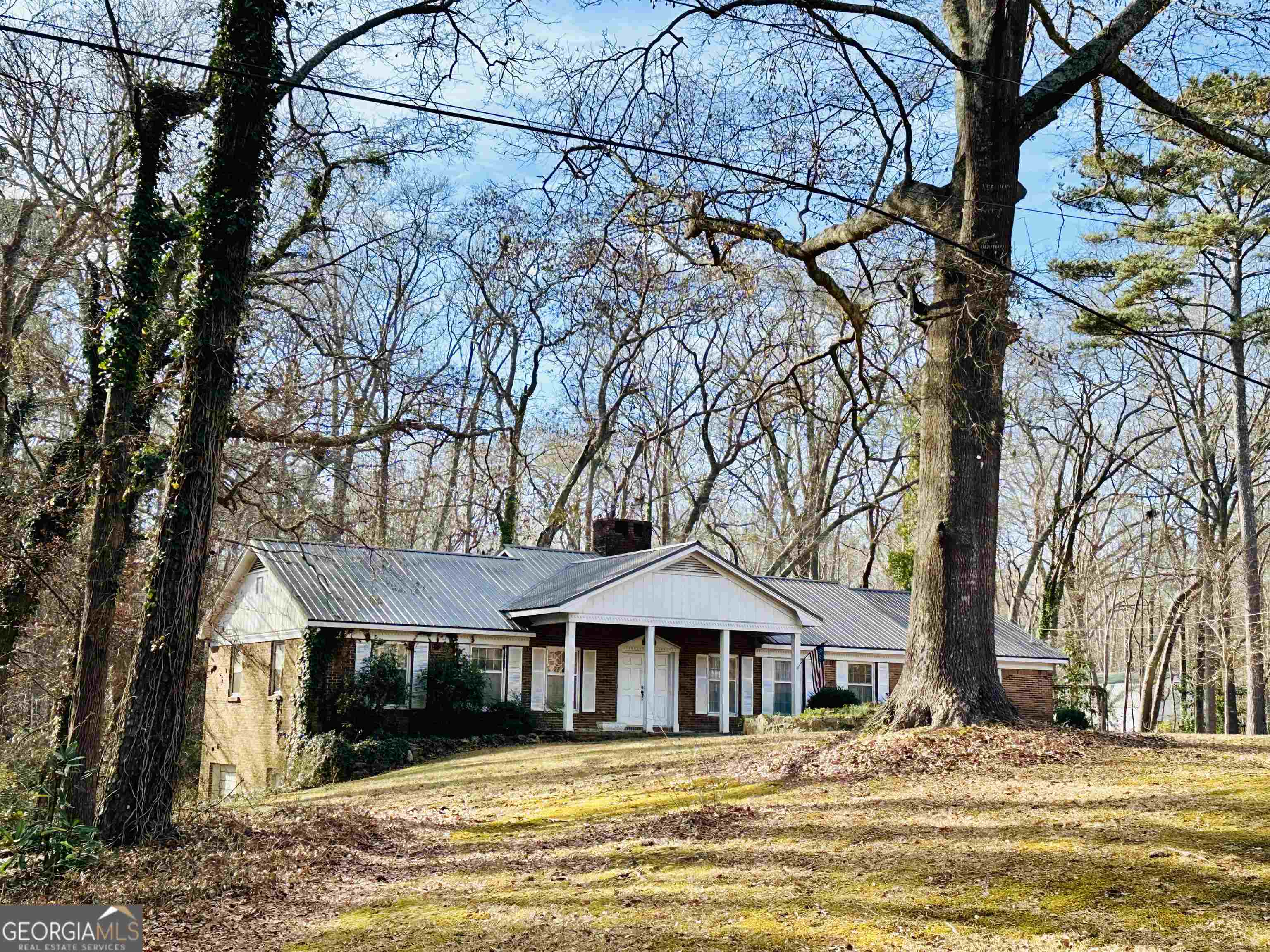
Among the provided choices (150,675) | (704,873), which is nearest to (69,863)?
(150,675)

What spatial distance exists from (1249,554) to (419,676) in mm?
21001

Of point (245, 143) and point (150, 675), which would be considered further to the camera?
point (245, 143)

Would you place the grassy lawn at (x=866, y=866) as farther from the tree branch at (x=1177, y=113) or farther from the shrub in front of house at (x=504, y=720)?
the shrub in front of house at (x=504, y=720)

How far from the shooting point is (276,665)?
993 inches

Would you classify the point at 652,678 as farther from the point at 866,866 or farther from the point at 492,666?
the point at 866,866

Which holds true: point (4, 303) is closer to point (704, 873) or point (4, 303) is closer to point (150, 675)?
point (150, 675)

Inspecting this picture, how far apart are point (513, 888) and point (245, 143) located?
840 cm

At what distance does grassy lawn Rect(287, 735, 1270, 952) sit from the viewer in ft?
21.6

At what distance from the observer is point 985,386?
42.5 ft

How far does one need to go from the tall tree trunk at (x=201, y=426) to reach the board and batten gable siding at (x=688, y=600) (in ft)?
46.1

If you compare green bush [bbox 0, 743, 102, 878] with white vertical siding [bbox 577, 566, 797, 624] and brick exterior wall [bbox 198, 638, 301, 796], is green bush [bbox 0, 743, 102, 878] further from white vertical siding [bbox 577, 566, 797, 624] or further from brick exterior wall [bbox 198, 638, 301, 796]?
white vertical siding [bbox 577, 566, 797, 624]

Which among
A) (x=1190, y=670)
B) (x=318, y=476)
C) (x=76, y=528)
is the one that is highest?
(x=318, y=476)

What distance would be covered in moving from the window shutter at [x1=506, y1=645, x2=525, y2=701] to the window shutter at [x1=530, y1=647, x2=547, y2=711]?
27cm

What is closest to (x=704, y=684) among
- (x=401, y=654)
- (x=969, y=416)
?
(x=401, y=654)
